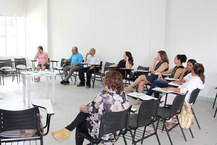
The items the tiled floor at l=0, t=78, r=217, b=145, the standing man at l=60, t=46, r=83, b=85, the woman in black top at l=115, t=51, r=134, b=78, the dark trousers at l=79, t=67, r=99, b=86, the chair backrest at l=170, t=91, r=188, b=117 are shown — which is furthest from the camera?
the standing man at l=60, t=46, r=83, b=85

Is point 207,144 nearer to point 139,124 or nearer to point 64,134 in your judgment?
point 139,124

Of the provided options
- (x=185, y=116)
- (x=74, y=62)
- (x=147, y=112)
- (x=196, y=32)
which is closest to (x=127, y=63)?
(x=196, y=32)

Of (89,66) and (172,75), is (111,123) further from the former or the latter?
(89,66)

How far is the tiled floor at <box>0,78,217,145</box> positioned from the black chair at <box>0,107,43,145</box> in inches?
37.7

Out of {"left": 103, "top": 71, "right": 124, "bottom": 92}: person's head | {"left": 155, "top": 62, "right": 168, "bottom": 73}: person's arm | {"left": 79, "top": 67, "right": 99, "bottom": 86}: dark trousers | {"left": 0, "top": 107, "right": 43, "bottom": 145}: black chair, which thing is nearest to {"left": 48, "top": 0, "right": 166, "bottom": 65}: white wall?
{"left": 79, "top": 67, "right": 99, "bottom": 86}: dark trousers

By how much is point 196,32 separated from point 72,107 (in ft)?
11.3

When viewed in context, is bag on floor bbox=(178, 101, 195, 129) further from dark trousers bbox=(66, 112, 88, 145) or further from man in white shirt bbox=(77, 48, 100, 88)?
man in white shirt bbox=(77, 48, 100, 88)

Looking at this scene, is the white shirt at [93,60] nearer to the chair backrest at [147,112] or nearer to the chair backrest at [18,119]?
the chair backrest at [147,112]

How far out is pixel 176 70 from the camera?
5.52 metres

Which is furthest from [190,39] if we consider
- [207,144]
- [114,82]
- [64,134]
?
[64,134]

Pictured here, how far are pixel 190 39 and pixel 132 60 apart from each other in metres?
1.57

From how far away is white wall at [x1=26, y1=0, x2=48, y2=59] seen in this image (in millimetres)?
9539

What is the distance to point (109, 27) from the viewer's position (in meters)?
7.89

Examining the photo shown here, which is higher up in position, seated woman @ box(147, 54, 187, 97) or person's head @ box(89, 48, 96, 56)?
person's head @ box(89, 48, 96, 56)
